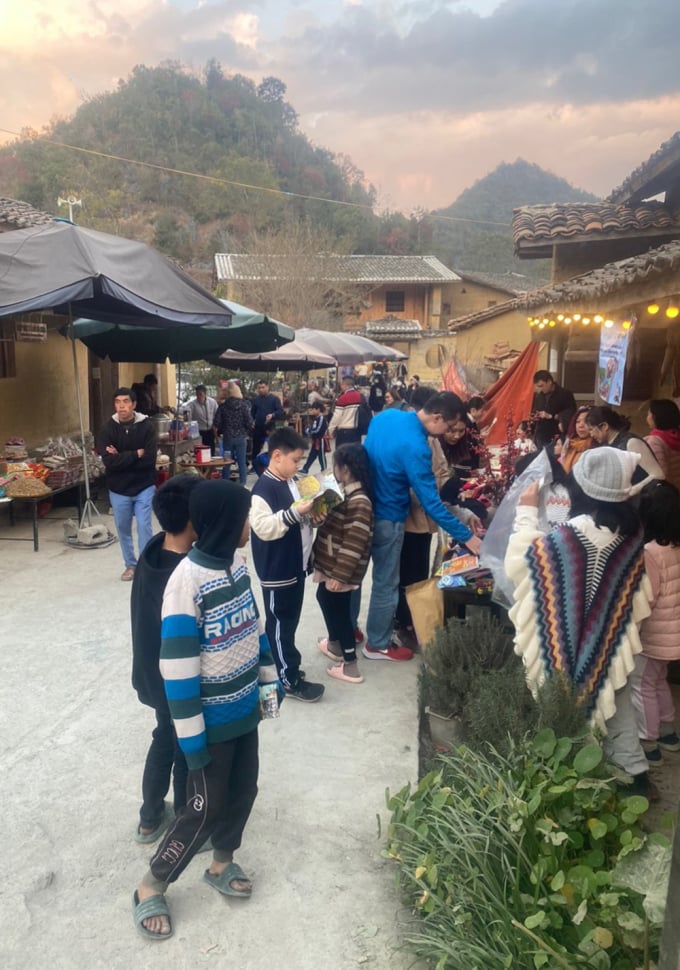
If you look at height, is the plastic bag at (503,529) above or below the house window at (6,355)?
below

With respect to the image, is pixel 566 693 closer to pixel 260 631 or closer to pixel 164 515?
pixel 260 631

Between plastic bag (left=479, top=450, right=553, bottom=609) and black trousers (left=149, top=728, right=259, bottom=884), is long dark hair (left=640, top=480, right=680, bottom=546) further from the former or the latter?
black trousers (left=149, top=728, right=259, bottom=884)

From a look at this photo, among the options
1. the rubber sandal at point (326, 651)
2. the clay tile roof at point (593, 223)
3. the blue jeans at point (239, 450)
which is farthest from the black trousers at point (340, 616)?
the blue jeans at point (239, 450)

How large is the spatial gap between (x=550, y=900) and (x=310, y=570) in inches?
93.5

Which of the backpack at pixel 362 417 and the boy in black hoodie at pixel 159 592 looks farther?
the backpack at pixel 362 417

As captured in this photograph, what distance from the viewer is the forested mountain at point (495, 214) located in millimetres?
57375

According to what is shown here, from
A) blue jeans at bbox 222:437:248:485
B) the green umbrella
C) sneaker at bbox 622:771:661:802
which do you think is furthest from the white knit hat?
blue jeans at bbox 222:437:248:485

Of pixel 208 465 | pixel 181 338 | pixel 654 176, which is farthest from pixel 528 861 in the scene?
pixel 181 338

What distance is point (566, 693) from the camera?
266 cm

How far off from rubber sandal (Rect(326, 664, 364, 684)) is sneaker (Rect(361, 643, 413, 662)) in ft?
1.06

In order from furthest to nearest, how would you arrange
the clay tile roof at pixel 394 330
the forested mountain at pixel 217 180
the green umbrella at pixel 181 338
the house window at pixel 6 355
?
1. the forested mountain at pixel 217 180
2. the clay tile roof at pixel 394 330
3. the green umbrella at pixel 181 338
4. the house window at pixel 6 355

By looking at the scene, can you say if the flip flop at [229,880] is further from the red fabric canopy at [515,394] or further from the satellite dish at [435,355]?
the satellite dish at [435,355]

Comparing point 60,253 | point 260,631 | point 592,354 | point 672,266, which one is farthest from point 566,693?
point 592,354

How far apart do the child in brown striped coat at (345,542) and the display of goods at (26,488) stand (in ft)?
14.3
